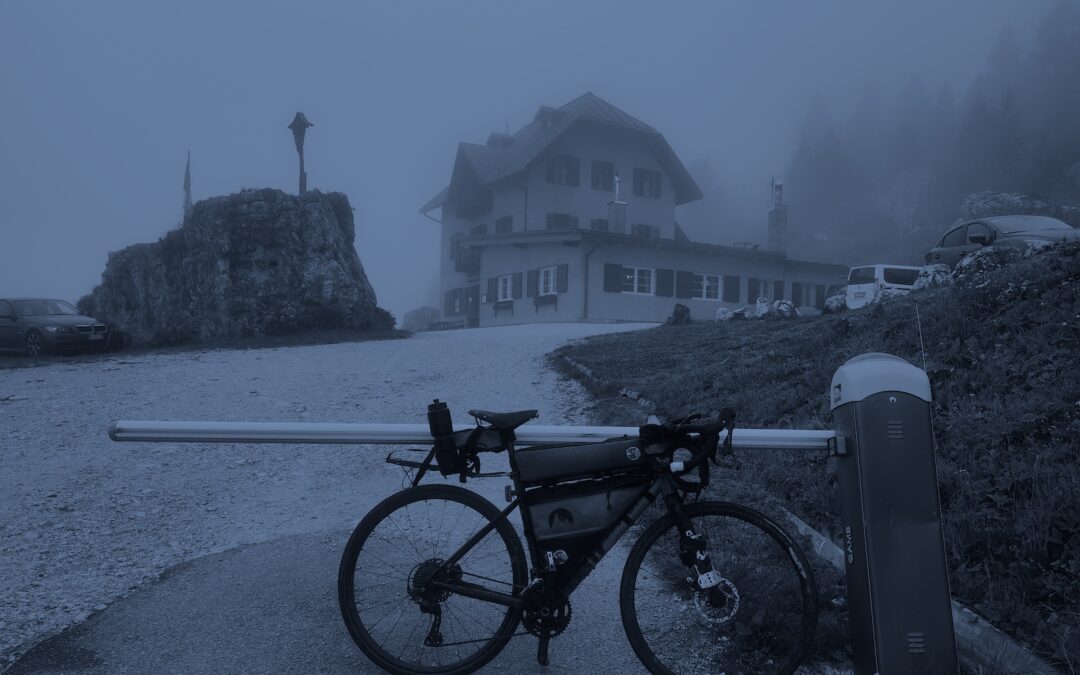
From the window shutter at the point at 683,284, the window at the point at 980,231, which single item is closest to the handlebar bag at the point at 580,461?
the window at the point at 980,231

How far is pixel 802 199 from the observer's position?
104 metres

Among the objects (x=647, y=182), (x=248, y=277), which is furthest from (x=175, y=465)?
(x=647, y=182)

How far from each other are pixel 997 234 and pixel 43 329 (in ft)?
71.1

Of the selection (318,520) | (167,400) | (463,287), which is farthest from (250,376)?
(463,287)

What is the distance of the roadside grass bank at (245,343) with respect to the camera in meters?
17.3

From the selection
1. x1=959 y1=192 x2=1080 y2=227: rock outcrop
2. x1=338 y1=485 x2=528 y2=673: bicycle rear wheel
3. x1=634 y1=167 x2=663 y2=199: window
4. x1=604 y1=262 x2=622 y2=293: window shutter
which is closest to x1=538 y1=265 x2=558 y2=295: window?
x1=604 y1=262 x2=622 y2=293: window shutter

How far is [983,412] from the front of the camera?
5.17 meters

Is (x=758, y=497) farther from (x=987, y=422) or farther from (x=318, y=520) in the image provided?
(x=318, y=520)

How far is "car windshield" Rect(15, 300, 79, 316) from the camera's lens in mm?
20844

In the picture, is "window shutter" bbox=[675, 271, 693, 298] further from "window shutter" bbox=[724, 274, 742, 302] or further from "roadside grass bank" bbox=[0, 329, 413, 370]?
"roadside grass bank" bbox=[0, 329, 413, 370]

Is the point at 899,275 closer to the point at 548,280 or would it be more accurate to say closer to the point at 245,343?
the point at 548,280

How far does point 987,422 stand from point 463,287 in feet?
124


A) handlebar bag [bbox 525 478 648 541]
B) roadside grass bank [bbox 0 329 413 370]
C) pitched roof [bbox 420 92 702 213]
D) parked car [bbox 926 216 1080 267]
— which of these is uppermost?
pitched roof [bbox 420 92 702 213]

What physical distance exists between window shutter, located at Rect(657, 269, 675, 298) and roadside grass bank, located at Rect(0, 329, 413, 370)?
542 inches
